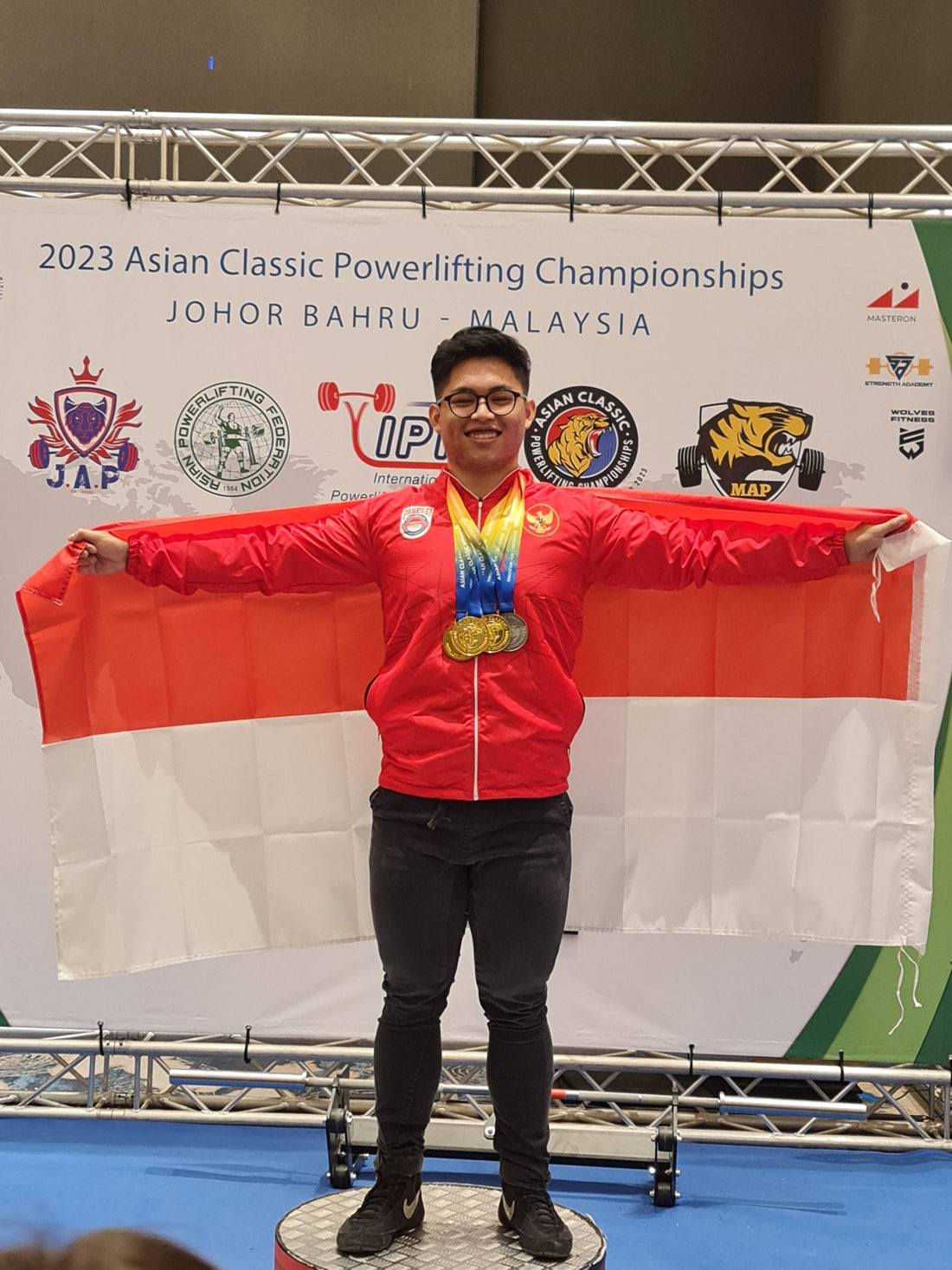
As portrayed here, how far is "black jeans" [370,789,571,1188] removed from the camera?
2.58 m

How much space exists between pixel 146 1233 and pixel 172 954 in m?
2.56

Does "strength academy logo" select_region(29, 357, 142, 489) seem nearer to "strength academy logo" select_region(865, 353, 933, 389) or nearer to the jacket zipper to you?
the jacket zipper

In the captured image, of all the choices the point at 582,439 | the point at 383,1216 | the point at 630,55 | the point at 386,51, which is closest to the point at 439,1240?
the point at 383,1216

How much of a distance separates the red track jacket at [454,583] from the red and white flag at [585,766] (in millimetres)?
265

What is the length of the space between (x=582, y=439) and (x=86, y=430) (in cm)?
134

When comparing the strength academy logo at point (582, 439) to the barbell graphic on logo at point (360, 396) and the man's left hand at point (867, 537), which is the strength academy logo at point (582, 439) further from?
the man's left hand at point (867, 537)

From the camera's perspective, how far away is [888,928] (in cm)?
310

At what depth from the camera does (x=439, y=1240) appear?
2.66 metres

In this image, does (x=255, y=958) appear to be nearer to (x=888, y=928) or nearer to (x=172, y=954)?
(x=172, y=954)

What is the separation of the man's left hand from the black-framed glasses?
77 cm

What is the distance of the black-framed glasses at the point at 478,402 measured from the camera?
264 centimetres

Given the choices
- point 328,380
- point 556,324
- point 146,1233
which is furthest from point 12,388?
point 146,1233

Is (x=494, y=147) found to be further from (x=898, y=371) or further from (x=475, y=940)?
(x=475, y=940)

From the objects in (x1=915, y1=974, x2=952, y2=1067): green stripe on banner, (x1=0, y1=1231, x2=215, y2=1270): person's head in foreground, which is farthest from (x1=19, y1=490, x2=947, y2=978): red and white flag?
(x1=0, y1=1231, x2=215, y2=1270): person's head in foreground
